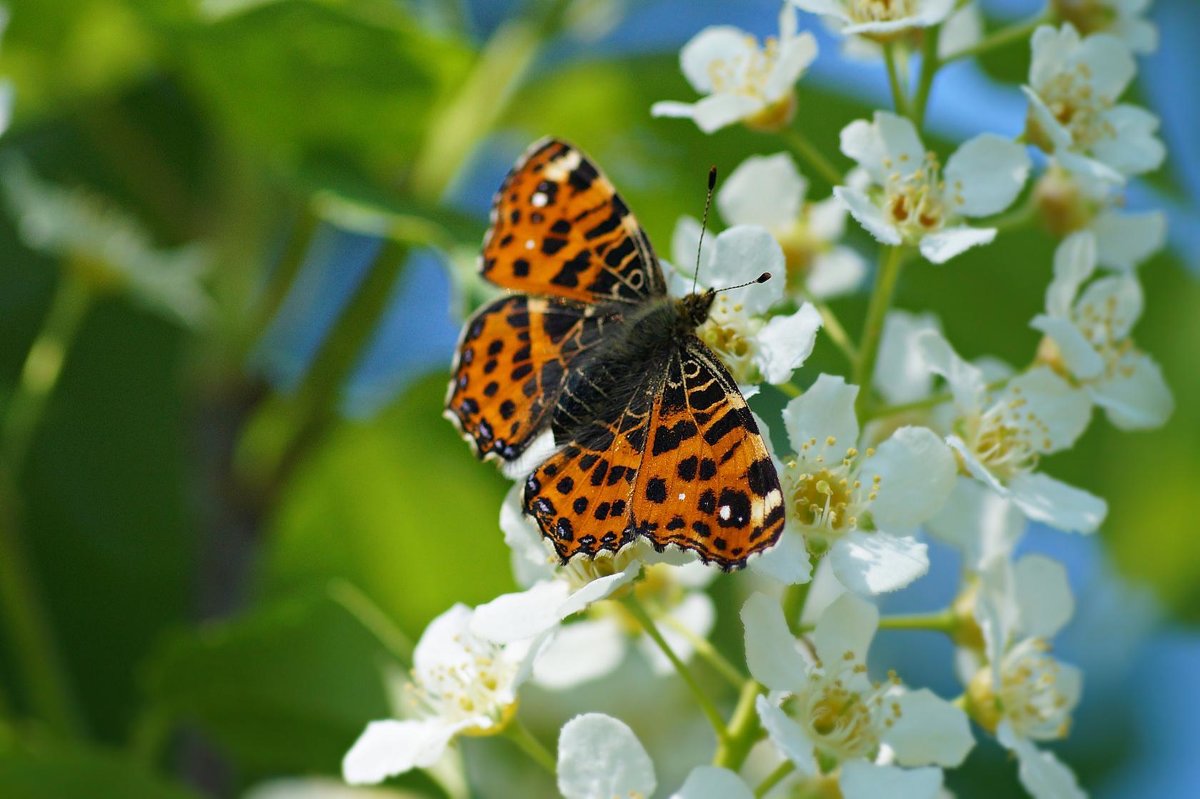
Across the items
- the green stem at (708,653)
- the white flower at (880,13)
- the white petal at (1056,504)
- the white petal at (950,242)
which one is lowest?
the green stem at (708,653)

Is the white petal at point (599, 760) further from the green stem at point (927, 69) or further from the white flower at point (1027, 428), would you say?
the green stem at point (927, 69)

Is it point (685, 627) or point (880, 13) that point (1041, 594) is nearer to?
point (685, 627)

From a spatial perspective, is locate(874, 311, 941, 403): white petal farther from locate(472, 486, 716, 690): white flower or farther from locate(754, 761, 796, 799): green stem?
locate(754, 761, 796, 799): green stem

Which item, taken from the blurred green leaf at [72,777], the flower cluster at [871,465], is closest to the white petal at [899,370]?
the flower cluster at [871,465]

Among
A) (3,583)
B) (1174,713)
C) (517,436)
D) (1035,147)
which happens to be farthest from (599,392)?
(1174,713)

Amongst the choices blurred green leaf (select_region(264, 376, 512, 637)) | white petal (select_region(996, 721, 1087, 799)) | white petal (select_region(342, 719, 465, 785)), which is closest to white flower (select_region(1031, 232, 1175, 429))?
white petal (select_region(996, 721, 1087, 799))
